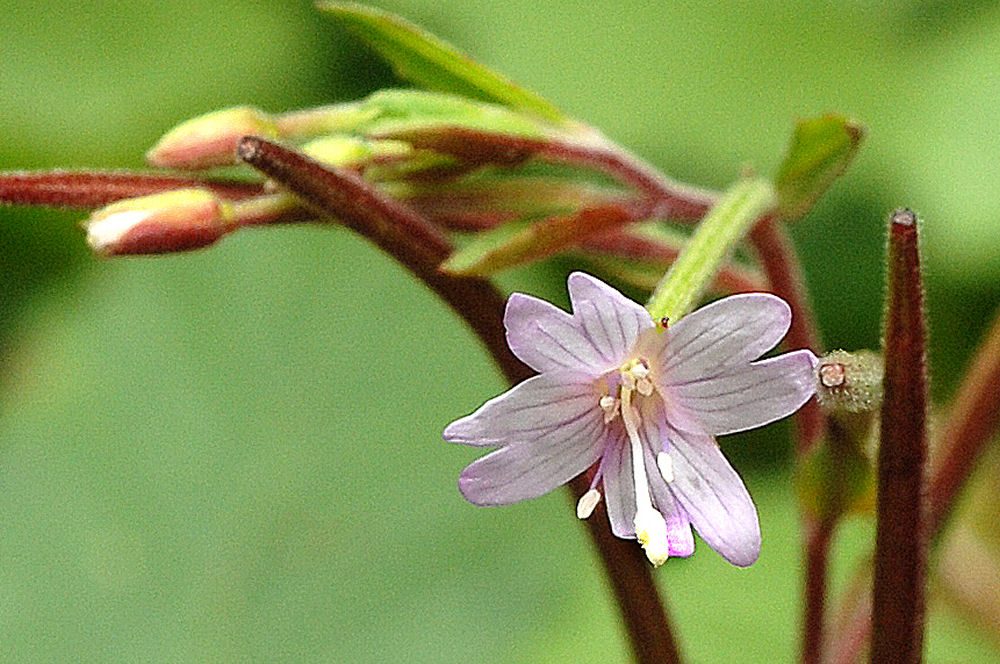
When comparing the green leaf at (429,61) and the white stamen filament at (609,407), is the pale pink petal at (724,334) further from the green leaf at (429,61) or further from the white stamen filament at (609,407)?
the green leaf at (429,61)

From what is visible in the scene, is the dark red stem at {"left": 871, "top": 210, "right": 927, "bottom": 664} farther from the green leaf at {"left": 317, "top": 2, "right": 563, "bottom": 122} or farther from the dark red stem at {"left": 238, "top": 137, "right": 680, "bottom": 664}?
the green leaf at {"left": 317, "top": 2, "right": 563, "bottom": 122}

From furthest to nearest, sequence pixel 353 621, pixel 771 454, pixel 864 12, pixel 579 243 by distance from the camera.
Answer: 1. pixel 864 12
2. pixel 771 454
3. pixel 353 621
4. pixel 579 243

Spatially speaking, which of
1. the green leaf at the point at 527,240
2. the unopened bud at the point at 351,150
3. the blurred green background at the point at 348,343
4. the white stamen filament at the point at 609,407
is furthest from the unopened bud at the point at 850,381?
the blurred green background at the point at 348,343

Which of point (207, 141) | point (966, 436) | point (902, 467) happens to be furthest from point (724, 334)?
point (966, 436)

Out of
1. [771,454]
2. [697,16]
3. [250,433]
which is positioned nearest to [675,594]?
[771,454]

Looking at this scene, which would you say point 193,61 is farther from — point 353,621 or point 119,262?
point 353,621

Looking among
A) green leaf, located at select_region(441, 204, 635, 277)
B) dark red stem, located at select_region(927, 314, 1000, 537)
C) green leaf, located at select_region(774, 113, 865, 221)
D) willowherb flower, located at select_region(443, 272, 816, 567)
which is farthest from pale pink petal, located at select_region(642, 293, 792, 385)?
dark red stem, located at select_region(927, 314, 1000, 537)
